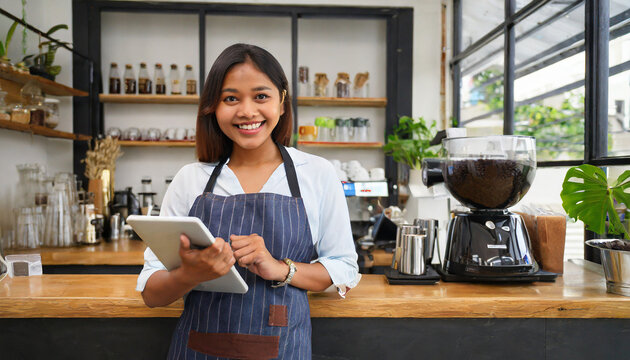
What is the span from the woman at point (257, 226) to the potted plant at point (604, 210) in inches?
28.1

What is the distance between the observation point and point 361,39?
3947 millimetres

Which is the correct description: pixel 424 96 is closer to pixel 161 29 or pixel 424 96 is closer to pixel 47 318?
pixel 161 29

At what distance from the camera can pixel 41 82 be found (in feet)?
9.43

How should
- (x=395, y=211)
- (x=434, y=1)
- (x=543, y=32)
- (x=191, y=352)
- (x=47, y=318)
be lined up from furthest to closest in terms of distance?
1. (x=434, y=1)
2. (x=395, y=211)
3. (x=543, y=32)
4. (x=47, y=318)
5. (x=191, y=352)

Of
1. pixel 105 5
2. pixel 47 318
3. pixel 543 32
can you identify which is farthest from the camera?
pixel 105 5

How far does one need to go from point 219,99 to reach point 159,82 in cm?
287

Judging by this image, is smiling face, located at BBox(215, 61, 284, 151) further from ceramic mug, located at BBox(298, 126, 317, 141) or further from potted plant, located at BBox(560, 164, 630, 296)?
ceramic mug, located at BBox(298, 126, 317, 141)

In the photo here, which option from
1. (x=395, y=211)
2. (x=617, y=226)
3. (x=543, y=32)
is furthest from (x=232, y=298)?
(x=543, y=32)

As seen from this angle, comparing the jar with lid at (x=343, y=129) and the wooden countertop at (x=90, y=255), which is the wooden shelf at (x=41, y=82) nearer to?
the wooden countertop at (x=90, y=255)

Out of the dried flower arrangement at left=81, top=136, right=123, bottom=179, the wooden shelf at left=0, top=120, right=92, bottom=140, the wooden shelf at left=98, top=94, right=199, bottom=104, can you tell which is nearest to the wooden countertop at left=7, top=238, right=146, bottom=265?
the dried flower arrangement at left=81, top=136, right=123, bottom=179

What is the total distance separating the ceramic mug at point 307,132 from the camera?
3.62m

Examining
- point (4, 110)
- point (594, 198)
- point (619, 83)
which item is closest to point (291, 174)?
point (594, 198)

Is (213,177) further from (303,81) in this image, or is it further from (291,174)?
(303,81)

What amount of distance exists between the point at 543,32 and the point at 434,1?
1.42 m
